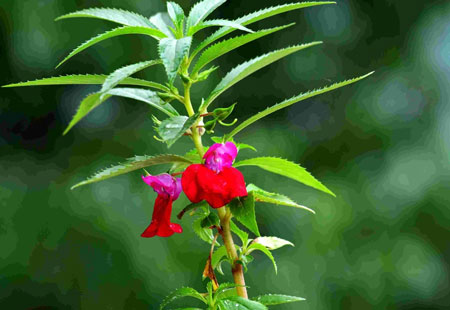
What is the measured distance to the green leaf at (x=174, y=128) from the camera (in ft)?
1.60

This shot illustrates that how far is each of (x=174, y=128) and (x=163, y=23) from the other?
0.53 ft

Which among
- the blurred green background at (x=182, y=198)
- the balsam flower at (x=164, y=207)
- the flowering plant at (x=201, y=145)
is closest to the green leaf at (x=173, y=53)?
the flowering plant at (x=201, y=145)

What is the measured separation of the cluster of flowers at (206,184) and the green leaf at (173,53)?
0.10 m

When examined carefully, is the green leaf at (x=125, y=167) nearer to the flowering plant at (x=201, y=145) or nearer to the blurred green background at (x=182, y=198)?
the flowering plant at (x=201, y=145)

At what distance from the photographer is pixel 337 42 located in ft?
6.64

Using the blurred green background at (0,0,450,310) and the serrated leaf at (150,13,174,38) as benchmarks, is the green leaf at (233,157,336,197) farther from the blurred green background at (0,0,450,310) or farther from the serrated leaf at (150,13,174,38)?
the blurred green background at (0,0,450,310)

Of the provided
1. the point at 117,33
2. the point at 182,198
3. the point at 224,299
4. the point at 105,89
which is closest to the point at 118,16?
the point at 117,33

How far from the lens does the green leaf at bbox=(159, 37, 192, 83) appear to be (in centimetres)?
45

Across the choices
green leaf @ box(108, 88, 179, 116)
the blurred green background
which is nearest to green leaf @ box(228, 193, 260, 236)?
green leaf @ box(108, 88, 179, 116)

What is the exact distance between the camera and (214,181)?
1.78 feet

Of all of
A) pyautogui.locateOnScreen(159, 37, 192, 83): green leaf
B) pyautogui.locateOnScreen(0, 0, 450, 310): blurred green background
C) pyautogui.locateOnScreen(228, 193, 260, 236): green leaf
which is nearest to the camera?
pyautogui.locateOnScreen(159, 37, 192, 83): green leaf

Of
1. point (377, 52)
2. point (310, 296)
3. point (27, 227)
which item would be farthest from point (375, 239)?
point (27, 227)

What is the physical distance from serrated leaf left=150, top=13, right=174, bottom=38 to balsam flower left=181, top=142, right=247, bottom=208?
0.39ft

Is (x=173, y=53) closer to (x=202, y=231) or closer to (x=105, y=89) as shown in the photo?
(x=105, y=89)
